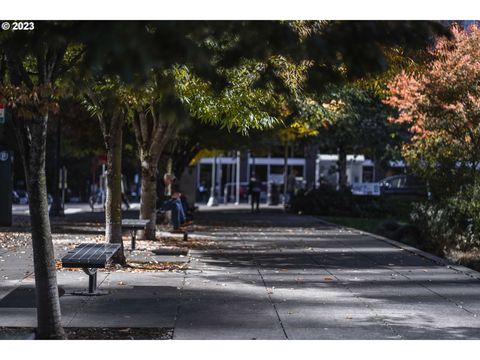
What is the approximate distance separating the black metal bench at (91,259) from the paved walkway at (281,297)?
27 centimetres

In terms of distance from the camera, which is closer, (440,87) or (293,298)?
(293,298)

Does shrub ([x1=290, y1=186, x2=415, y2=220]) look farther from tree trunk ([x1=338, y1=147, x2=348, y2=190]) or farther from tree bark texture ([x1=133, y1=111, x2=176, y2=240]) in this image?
tree bark texture ([x1=133, y1=111, x2=176, y2=240])

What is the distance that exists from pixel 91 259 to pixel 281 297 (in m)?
2.22

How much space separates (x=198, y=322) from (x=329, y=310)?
1.61 metres

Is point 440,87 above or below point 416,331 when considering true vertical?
above

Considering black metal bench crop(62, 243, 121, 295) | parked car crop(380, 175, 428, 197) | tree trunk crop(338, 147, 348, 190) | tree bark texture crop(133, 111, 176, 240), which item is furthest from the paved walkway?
parked car crop(380, 175, 428, 197)

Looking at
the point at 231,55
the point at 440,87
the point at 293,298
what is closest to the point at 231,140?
the point at 440,87

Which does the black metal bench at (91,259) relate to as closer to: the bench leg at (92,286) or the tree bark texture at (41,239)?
the bench leg at (92,286)

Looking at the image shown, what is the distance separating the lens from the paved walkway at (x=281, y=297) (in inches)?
335

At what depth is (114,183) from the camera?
48.9 feet

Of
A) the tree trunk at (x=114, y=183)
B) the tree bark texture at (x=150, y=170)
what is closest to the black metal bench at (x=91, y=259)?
the tree trunk at (x=114, y=183)

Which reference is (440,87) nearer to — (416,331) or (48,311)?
(416,331)

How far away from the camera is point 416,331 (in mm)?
8375

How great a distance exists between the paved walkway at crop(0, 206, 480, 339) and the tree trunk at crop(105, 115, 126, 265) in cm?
137
